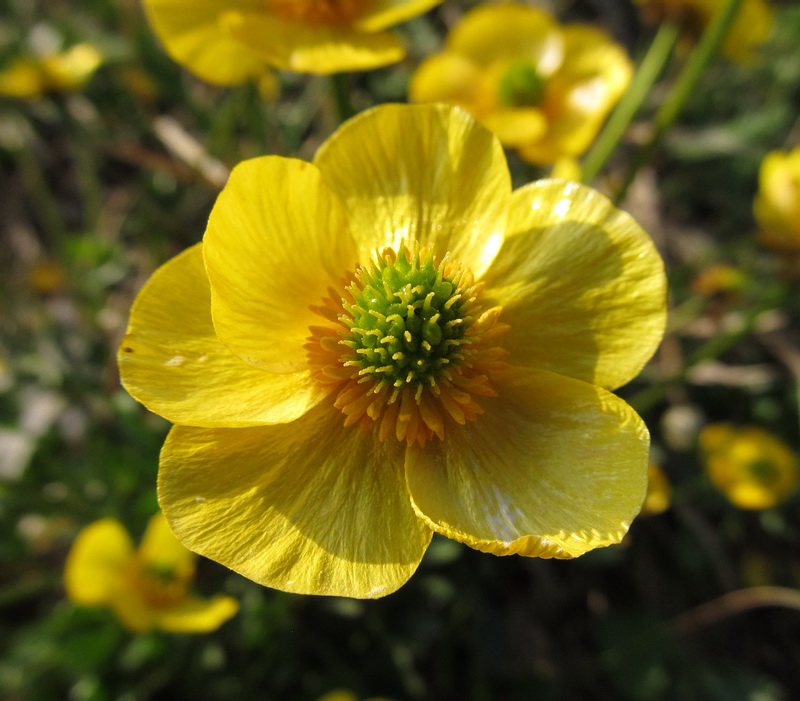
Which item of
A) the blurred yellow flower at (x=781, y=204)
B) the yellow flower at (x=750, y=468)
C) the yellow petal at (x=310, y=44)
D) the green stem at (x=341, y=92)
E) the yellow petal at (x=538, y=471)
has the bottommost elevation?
the yellow flower at (x=750, y=468)

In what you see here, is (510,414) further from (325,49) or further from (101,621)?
(101,621)

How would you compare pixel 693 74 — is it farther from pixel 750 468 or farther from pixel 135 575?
pixel 135 575

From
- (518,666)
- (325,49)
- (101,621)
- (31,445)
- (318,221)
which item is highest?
(325,49)

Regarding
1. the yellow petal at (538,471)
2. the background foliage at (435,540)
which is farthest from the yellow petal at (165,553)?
the yellow petal at (538,471)

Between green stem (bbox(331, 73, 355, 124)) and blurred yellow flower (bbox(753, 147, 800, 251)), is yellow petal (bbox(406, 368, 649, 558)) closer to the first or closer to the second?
green stem (bbox(331, 73, 355, 124))

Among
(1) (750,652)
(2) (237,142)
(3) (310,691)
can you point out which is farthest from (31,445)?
(1) (750,652)

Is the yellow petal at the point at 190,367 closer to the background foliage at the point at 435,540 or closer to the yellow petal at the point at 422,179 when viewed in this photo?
the yellow petal at the point at 422,179

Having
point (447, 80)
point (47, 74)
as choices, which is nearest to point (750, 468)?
point (447, 80)
